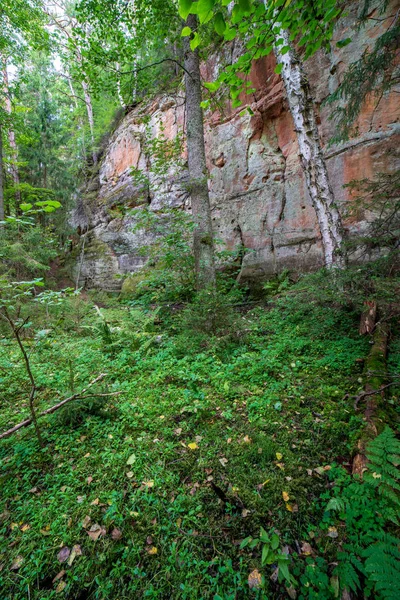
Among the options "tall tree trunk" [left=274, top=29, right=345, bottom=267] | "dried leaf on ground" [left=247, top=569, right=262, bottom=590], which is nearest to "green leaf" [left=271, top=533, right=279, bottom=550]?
"dried leaf on ground" [left=247, top=569, right=262, bottom=590]

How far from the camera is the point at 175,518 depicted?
1805 mm

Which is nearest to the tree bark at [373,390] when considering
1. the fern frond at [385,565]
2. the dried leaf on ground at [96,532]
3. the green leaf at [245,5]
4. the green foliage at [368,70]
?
the fern frond at [385,565]

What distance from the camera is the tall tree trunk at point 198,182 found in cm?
593

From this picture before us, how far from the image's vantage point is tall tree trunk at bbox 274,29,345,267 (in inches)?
203

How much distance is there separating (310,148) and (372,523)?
244 inches

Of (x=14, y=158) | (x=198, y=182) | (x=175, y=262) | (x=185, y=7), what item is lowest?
(x=175, y=262)

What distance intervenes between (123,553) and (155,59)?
49.0ft

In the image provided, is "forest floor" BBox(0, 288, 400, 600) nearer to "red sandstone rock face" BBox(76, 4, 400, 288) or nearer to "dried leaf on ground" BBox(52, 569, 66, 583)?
"dried leaf on ground" BBox(52, 569, 66, 583)

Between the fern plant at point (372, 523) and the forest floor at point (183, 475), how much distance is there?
0.10m

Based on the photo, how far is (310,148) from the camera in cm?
539

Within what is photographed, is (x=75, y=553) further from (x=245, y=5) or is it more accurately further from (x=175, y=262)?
Answer: (x=175, y=262)

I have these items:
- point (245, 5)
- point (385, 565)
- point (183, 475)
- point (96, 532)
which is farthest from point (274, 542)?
point (245, 5)

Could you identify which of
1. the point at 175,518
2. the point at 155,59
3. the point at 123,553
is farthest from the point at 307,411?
the point at 155,59

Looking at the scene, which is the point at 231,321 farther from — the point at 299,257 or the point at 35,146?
the point at 35,146
